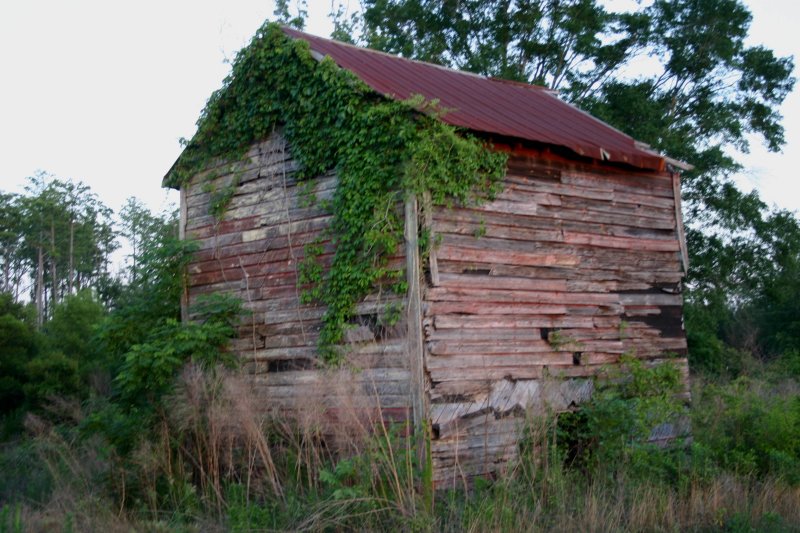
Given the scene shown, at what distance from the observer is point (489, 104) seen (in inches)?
492

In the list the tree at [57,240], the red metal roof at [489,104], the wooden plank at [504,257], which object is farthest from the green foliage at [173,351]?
the tree at [57,240]

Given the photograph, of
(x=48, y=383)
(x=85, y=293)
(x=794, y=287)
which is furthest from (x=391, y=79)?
(x=794, y=287)

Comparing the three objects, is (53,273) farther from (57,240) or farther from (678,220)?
(678,220)

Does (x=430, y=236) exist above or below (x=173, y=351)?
above

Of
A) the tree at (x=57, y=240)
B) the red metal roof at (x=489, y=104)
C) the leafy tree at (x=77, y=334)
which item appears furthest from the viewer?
the tree at (x=57, y=240)

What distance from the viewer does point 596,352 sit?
11281 millimetres

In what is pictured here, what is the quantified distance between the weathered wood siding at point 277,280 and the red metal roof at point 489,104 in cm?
159

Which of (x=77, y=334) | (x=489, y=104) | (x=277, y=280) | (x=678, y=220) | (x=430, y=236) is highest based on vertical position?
(x=489, y=104)

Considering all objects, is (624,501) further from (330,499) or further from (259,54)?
(259,54)

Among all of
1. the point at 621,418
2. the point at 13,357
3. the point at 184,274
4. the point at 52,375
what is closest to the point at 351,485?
the point at 621,418

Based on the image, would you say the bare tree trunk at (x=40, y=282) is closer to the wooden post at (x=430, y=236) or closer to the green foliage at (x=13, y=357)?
the green foliage at (x=13, y=357)

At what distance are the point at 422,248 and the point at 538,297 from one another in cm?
187

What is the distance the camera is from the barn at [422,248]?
9.77 meters

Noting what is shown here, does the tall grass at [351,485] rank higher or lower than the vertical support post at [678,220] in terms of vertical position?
lower
